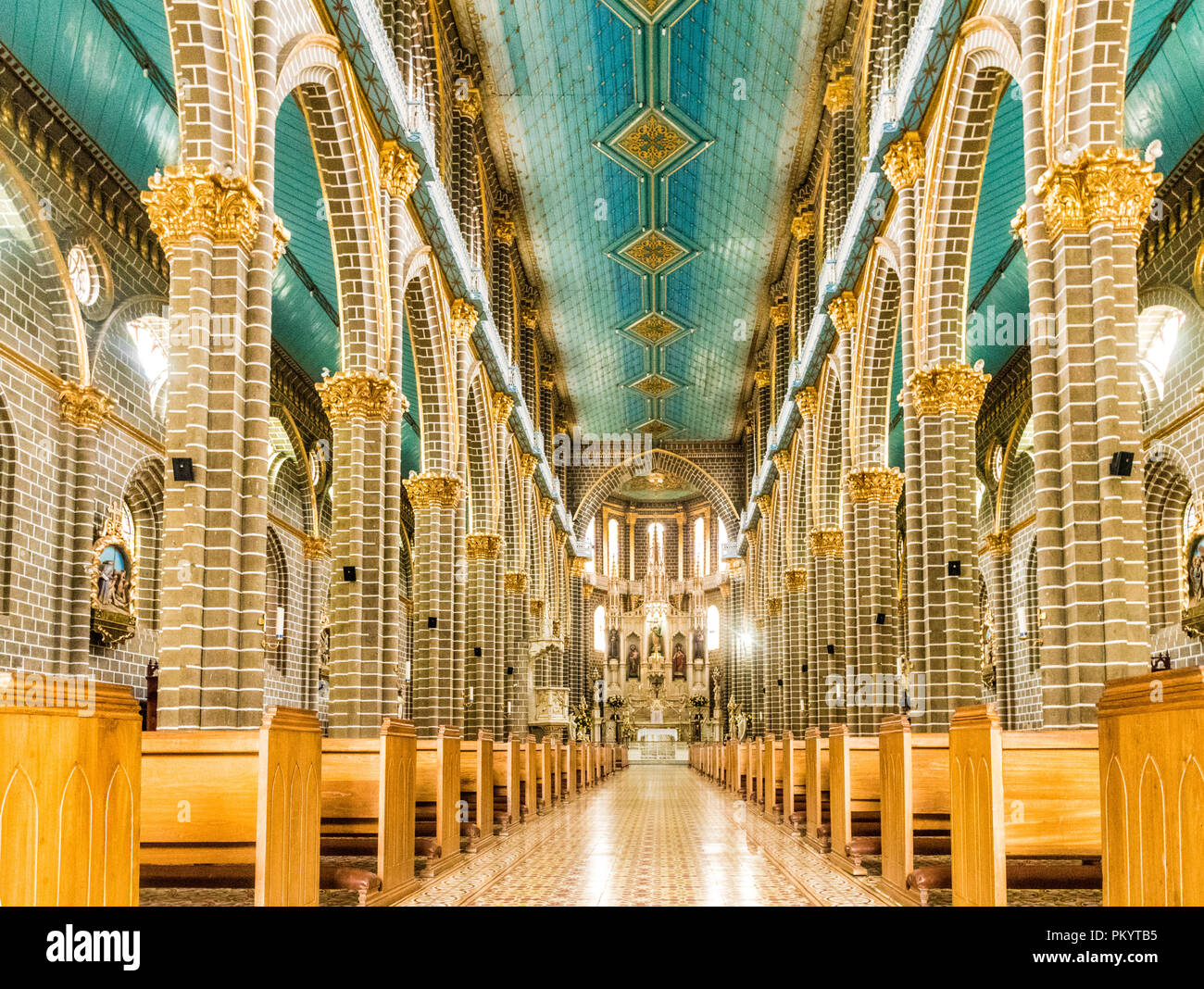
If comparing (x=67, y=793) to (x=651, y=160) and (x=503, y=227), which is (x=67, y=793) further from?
(x=503, y=227)

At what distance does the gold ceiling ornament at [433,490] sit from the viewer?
18.5 meters

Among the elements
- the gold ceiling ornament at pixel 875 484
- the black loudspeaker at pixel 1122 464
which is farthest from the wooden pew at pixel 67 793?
the gold ceiling ornament at pixel 875 484

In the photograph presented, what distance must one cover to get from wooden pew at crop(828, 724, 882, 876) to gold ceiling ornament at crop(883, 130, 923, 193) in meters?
7.08

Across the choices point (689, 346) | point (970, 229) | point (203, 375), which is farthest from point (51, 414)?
point (689, 346)

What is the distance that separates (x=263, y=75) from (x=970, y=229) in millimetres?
8248

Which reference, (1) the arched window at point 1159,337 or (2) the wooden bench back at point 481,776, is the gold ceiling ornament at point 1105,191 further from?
(1) the arched window at point 1159,337

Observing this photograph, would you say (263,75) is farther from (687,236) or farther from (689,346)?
(689,346)

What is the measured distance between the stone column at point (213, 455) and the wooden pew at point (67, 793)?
5.11m

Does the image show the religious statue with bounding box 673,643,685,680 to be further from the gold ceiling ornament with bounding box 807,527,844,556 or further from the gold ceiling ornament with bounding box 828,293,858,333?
the gold ceiling ornament with bounding box 828,293,858,333

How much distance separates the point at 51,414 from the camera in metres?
15.3

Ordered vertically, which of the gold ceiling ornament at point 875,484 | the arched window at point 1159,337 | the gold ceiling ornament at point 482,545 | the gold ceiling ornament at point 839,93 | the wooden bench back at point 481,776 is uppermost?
the gold ceiling ornament at point 839,93

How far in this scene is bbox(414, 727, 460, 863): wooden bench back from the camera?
1093 cm

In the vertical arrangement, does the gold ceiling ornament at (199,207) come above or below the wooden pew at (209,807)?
above

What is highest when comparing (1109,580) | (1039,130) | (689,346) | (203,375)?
(689,346)
